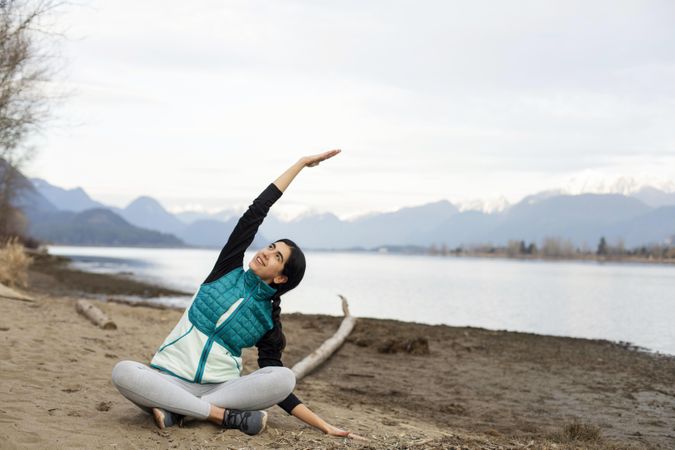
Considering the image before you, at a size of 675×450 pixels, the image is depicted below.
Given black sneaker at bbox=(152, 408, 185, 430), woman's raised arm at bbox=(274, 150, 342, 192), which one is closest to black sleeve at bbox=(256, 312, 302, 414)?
black sneaker at bbox=(152, 408, 185, 430)

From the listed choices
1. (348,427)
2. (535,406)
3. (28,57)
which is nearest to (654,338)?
(535,406)

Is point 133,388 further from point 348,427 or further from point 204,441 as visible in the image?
point 348,427

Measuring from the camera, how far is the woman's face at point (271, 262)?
4.90 metres

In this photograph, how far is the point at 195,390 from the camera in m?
5.13

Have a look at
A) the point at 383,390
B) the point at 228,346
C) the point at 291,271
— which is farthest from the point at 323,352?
the point at 291,271

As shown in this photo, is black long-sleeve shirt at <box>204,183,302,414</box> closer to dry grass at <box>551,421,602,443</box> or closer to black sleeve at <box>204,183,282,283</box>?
black sleeve at <box>204,183,282,283</box>

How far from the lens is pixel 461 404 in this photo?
980cm

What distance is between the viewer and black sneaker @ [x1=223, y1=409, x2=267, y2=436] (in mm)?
5094

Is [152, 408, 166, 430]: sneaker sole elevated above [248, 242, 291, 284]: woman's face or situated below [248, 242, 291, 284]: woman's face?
below

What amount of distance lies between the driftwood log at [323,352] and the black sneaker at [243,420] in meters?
5.53

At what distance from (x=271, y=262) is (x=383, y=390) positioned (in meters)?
6.26

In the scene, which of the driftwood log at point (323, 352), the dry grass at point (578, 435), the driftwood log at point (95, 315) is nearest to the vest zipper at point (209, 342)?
the dry grass at point (578, 435)

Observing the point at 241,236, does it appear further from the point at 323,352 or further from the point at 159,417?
the point at 323,352

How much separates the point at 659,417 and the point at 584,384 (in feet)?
8.38
